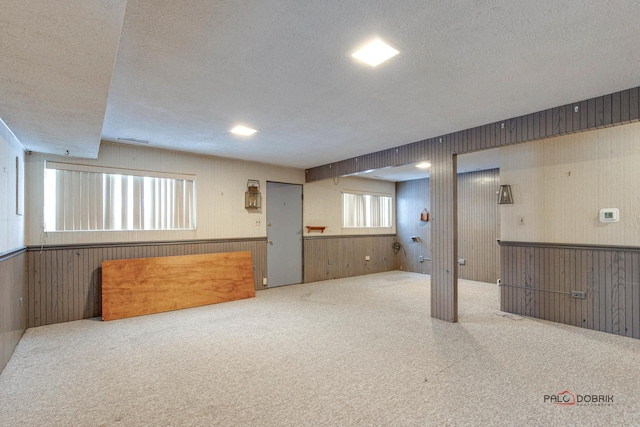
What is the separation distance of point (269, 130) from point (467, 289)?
15.6 feet

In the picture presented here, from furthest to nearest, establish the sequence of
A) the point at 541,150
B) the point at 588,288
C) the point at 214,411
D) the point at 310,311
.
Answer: the point at 310,311
the point at 541,150
the point at 588,288
the point at 214,411

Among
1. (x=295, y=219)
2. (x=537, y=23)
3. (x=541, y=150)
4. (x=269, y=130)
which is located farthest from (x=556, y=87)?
(x=295, y=219)

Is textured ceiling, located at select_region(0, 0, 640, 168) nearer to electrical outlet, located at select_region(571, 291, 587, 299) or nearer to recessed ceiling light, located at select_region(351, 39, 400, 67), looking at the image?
recessed ceiling light, located at select_region(351, 39, 400, 67)

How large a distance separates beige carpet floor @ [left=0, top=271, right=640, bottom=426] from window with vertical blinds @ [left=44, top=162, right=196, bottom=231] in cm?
140

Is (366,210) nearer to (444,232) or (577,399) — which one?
(444,232)

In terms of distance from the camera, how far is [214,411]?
214 centimetres

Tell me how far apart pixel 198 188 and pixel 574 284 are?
5.63 m

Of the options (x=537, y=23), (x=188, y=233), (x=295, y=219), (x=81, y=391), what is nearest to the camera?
(x=537, y=23)

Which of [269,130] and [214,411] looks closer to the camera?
[214,411]

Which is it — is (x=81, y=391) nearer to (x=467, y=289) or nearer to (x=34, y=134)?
(x=34, y=134)

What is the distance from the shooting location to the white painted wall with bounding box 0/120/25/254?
290cm

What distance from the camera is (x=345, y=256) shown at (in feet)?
24.9

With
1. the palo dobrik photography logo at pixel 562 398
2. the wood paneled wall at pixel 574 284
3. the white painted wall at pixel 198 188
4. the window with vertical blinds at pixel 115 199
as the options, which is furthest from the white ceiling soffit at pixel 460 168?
the palo dobrik photography logo at pixel 562 398

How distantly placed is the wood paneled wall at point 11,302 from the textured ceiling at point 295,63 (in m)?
1.32
